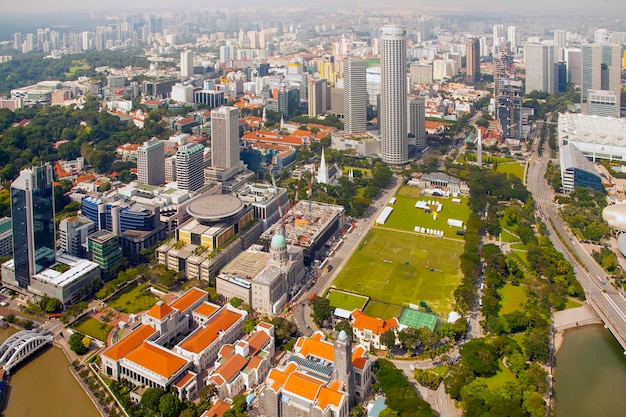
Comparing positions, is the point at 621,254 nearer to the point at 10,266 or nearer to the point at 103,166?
the point at 10,266

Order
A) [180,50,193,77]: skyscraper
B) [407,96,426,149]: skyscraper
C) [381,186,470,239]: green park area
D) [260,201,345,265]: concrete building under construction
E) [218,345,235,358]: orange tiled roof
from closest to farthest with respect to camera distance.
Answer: [218,345,235,358]: orange tiled roof < [260,201,345,265]: concrete building under construction < [381,186,470,239]: green park area < [407,96,426,149]: skyscraper < [180,50,193,77]: skyscraper

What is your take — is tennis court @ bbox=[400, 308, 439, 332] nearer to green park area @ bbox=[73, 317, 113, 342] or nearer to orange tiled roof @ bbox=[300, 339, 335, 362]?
orange tiled roof @ bbox=[300, 339, 335, 362]

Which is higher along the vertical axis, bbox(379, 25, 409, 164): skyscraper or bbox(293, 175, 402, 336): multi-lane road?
bbox(379, 25, 409, 164): skyscraper

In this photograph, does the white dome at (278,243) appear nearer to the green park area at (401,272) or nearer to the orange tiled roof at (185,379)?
the green park area at (401,272)

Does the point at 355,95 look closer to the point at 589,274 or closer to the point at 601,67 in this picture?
the point at 589,274

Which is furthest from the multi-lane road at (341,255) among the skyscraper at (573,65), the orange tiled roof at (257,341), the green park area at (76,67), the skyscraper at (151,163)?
the green park area at (76,67)

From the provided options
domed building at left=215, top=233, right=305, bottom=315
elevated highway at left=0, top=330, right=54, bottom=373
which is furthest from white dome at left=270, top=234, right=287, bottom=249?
elevated highway at left=0, top=330, right=54, bottom=373
